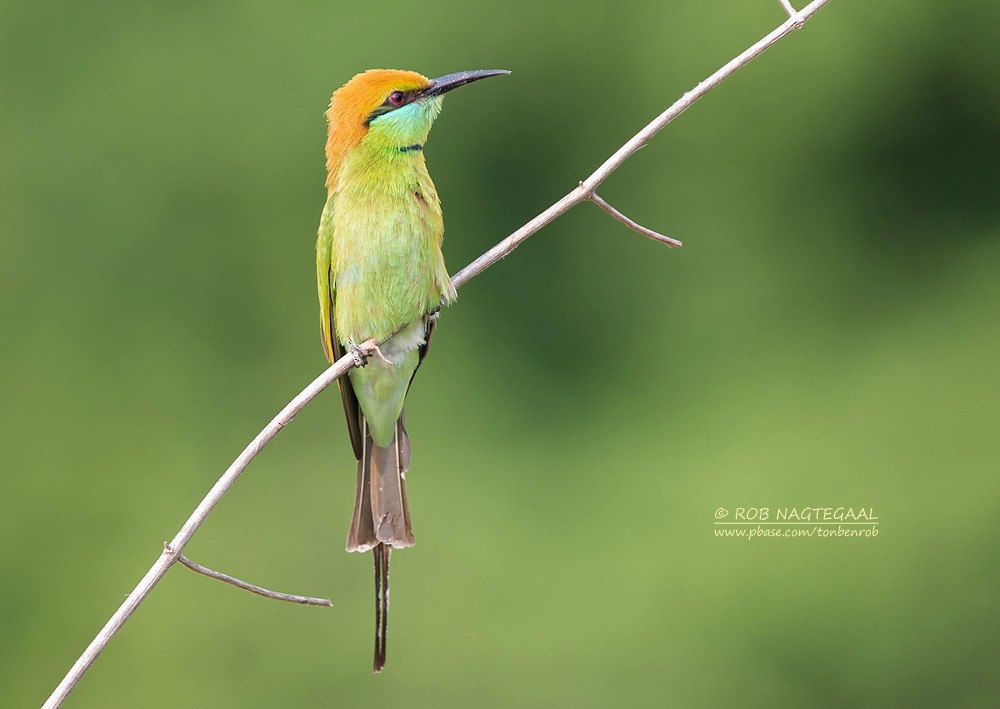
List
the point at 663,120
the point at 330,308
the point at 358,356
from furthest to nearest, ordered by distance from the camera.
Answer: the point at 330,308 < the point at 358,356 < the point at 663,120

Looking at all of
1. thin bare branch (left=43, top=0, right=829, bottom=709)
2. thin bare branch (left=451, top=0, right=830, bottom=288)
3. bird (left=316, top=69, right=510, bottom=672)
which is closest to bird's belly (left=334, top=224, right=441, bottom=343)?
bird (left=316, top=69, right=510, bottom=672)

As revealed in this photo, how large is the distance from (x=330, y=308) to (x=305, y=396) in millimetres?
632

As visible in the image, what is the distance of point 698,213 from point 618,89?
1.81 ft

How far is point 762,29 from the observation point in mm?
4391

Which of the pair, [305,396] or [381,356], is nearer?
[305,396]

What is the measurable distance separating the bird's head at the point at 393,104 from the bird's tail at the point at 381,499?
541 millimetres

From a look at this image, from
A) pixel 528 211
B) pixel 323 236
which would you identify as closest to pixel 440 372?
pixel 528 211

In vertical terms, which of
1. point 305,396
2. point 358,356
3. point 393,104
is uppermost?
point 393,104

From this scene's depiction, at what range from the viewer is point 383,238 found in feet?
7.21

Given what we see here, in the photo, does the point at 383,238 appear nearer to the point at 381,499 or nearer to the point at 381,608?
the point at 381,499

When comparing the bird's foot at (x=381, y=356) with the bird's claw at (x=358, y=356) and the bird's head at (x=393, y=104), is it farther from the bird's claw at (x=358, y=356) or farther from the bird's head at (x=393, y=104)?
the bird's head at (x=393, y=104)

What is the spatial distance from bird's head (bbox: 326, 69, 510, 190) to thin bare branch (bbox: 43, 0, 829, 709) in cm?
38

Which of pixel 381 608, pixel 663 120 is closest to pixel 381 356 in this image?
pixel 381 608

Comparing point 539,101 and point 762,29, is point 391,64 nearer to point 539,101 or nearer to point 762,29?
point 539,101
